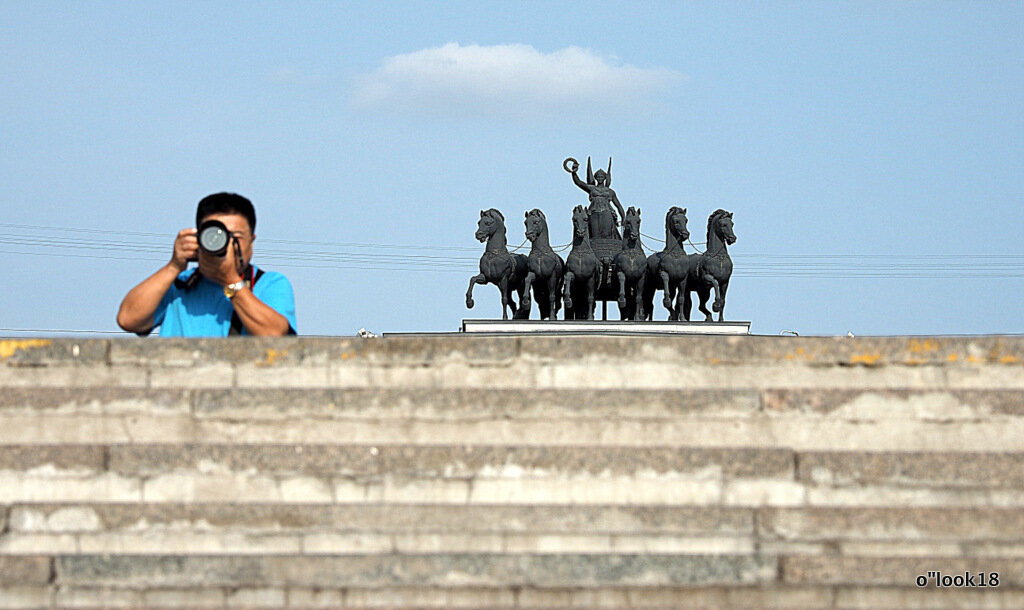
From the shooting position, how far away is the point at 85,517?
388 cm

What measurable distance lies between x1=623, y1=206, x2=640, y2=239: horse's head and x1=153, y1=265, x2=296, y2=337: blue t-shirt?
831 inches

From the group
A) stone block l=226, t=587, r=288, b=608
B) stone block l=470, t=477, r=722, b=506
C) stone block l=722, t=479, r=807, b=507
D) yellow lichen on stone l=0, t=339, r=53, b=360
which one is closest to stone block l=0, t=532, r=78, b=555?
stone block l=226, t=587, r=288, b=608

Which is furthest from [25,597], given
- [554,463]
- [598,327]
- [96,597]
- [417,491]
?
[598,327]

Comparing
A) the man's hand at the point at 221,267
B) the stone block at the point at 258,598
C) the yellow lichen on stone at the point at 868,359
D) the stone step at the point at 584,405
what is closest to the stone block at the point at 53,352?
the stone step at the point at 584,405

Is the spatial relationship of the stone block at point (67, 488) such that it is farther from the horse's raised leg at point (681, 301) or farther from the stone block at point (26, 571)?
the horse's raised leg at point (681, 301)

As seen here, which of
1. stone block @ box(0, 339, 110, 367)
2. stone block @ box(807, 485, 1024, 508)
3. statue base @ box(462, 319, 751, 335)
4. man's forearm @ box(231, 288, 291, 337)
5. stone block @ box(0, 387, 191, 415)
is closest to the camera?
stone block @ box(807, 485, 1024, 508)

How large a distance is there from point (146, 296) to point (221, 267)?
311 mm

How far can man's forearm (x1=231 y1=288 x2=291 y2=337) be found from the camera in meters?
3.99

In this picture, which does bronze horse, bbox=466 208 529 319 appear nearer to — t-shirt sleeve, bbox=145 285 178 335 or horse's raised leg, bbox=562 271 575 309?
horse's raised leg, bbox=562 271 575 309

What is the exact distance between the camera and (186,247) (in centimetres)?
398

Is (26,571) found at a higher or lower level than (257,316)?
lower

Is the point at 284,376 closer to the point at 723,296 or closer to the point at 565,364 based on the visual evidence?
the point at 565,364

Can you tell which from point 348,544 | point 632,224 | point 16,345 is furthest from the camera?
point 632,224

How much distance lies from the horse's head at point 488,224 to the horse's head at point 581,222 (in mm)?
1582
